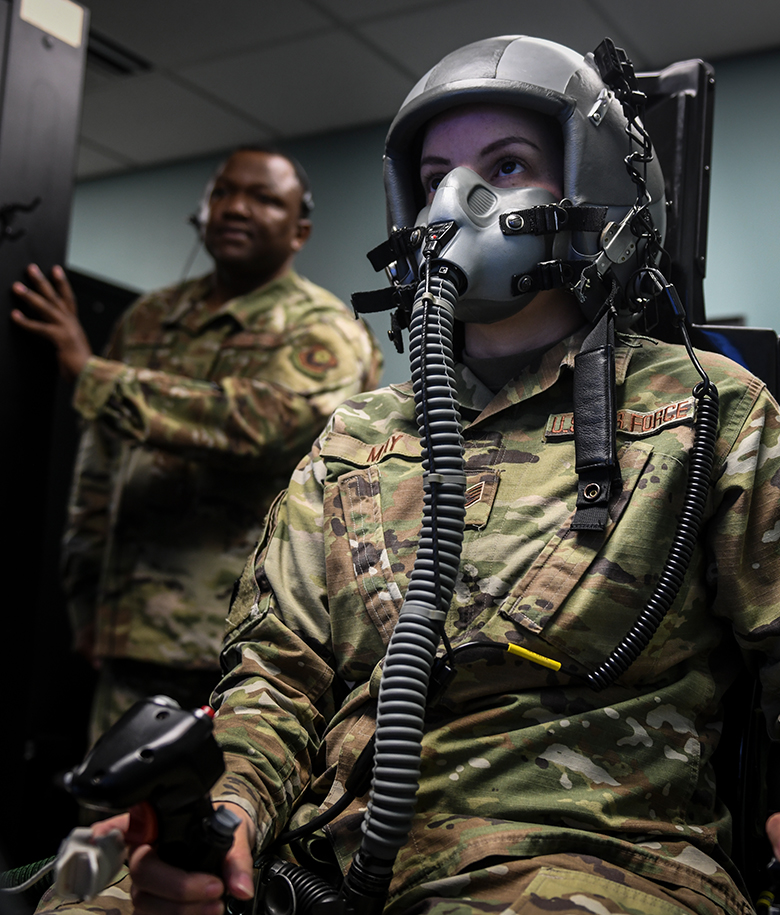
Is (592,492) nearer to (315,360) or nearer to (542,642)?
(542,642)

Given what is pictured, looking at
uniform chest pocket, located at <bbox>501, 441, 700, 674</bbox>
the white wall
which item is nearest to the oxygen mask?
uniform chest pocket, located at <bbox>501, 441, 700, 674</bbox>

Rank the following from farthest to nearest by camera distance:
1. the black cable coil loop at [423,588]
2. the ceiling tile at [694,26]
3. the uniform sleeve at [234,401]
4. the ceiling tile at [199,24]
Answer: the ceiling tile at [199,24]
the ceiling tile at [694,26]
the uniform sleeve at [234,401]
the black cable coil loop at [423,588]

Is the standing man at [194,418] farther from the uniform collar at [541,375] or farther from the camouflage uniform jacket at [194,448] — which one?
the uniform collar at [541,375]

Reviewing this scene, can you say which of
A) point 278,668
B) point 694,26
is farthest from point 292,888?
point 694,26

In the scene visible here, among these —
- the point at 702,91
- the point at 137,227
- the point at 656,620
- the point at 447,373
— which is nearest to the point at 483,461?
the point at 447,373

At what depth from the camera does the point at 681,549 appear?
3.18ft

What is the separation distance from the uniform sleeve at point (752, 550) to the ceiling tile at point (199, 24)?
2.88 meters

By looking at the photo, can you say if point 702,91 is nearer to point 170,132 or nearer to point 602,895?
point 602,895

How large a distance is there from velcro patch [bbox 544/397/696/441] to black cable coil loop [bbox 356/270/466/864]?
0.17 meters

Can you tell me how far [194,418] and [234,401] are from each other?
10 centimetres

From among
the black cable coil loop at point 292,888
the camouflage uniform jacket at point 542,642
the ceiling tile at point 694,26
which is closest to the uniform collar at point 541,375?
the camouflage uniform jacket at point 542,642

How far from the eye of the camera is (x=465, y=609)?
1030mm

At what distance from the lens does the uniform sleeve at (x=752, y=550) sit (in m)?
0.97

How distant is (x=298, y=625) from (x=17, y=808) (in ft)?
4.30
